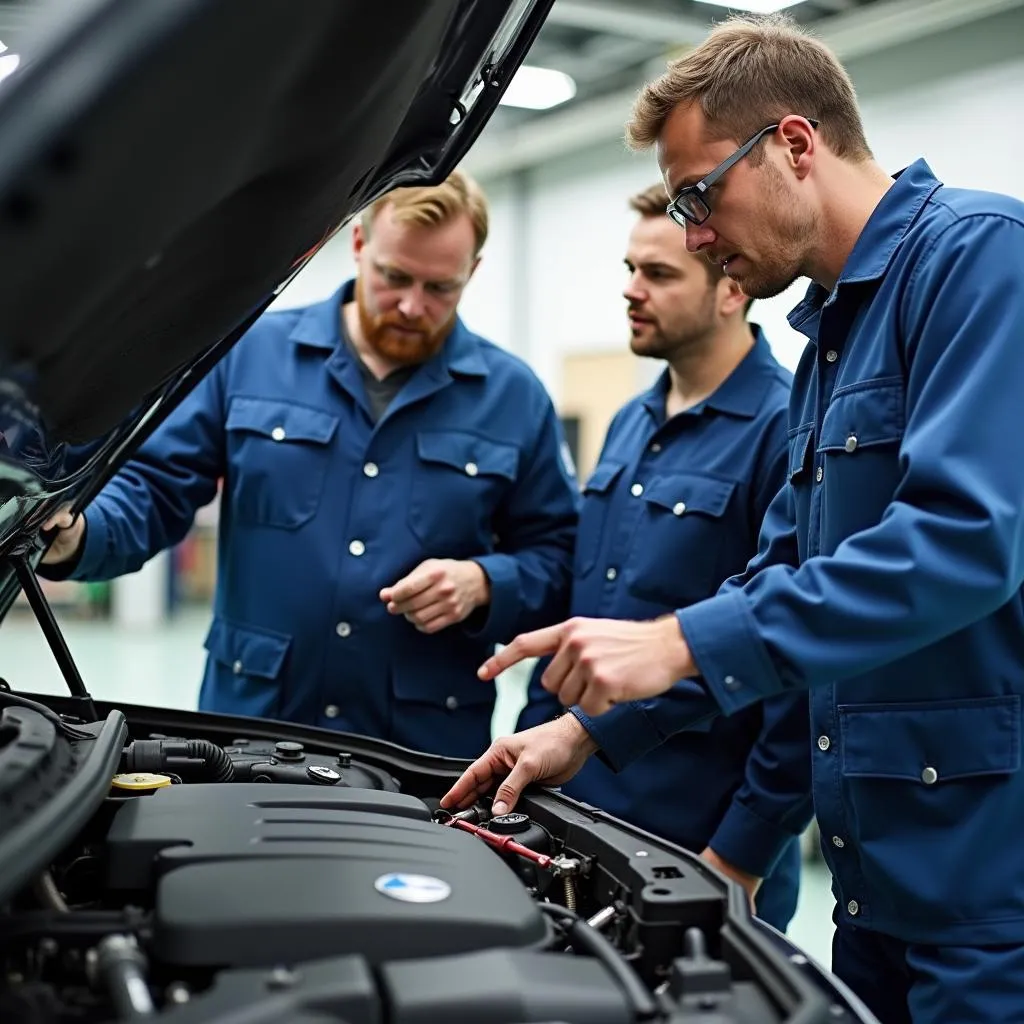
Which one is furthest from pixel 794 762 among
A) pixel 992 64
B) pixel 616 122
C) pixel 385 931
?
pixel 616 122

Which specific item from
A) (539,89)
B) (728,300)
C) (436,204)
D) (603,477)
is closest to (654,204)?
(728,300)

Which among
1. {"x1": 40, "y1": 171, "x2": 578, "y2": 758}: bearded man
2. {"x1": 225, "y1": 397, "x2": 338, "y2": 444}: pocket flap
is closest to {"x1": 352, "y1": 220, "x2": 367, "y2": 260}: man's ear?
{"x1": 40, "y1": 171, "x2": 578, "y2": 758}: bearded man

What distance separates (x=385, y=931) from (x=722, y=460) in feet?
4.26

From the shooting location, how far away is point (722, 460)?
2047 millimetres

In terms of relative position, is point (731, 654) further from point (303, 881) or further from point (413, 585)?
point (413, 585)

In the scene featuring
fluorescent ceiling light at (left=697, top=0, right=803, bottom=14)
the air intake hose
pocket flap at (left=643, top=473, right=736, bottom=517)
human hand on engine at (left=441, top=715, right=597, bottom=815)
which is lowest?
human hand on engine at (left=441, top=715, right=597, bottom=815)

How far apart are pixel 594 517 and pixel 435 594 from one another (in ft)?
1.34

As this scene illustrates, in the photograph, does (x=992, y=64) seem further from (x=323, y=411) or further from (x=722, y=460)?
(x=323, y=411)

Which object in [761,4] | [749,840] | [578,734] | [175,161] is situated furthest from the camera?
[761,4]

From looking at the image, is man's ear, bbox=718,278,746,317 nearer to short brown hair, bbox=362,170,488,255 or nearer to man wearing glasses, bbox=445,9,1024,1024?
short brown hair, bbox=362,170,488,255

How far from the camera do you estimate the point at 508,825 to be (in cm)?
131

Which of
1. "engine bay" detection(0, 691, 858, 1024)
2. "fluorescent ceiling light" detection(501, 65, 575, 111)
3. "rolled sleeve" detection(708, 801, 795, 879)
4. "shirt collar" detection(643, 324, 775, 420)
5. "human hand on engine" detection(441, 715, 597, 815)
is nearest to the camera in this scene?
"engine bay" detection(0, 691, 858, 1024)

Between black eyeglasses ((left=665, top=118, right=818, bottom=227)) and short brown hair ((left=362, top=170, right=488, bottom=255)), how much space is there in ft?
2.60

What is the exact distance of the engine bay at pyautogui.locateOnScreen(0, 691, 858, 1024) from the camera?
838mm
